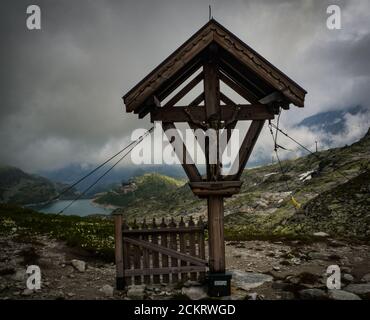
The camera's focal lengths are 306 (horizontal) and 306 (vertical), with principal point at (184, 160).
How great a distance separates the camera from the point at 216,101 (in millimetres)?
8531

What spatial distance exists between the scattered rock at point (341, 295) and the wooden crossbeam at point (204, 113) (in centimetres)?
521

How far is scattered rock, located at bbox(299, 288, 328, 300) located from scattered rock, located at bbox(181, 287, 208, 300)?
8.90 ft

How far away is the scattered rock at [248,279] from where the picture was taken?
9626 millimetres

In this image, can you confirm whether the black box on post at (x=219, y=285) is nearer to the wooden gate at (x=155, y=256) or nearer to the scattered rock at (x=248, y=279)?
the wooden gate at (x=155, y=256)

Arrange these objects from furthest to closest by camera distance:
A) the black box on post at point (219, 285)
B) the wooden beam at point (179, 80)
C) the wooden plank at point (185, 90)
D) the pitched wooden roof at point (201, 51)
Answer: the wooden beam at point (179, 80)
the wooden plank at point (185, 90)
the black box on post at point (219, 285)
the pitched wooden roof at point (201, 51)

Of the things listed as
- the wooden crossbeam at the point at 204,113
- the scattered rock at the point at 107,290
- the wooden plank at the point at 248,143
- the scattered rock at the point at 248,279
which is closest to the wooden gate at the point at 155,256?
the scattered rock at the point at 107,290

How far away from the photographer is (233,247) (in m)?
16.9

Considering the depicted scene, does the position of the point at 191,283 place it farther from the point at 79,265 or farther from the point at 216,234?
the point at 79,265

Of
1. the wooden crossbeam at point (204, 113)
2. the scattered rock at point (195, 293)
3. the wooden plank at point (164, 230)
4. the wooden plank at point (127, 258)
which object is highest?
the wooden crossbeam at point (204, 113)

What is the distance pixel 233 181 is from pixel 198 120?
6.39ft

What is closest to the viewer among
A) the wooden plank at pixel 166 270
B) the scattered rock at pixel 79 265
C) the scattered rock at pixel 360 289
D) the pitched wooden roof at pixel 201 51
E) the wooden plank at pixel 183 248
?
the pitched wooden roof at pixel 201 51

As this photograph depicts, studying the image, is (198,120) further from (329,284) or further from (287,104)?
(329,284)

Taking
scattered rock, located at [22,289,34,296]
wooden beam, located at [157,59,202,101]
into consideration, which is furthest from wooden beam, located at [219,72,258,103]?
scattered rock, located at [22,289,34,296]
